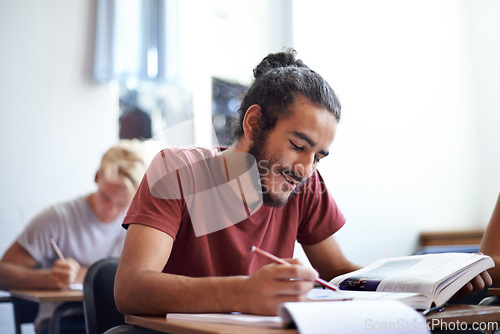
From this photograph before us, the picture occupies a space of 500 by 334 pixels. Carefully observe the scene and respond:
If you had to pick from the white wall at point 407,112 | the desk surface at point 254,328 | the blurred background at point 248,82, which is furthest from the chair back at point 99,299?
the white wall at point 407,112

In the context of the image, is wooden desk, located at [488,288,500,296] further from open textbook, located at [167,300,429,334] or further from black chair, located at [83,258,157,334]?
black chair, located at [83,258,157,334]

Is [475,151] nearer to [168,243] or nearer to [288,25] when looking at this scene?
[288,25]

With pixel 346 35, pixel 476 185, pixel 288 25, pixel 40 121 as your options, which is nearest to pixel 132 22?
pixel 40 121

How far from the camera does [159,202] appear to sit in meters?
1.14

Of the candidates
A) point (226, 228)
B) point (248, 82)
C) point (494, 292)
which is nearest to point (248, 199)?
point (226, 228)

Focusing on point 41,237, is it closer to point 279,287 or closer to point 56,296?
point 56,296

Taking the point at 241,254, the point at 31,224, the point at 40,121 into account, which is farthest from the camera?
the point at 40,121

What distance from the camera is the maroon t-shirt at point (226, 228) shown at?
1142 millimetres

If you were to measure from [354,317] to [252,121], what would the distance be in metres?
0.73

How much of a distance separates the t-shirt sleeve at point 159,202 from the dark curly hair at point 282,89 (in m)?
0.28

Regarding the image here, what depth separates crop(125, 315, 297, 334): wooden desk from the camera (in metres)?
0.71

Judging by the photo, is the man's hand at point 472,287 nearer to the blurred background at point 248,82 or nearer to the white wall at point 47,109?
the blurred background at point 248,82

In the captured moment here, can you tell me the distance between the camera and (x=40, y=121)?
9.39ft

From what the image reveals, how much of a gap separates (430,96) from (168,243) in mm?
2973
